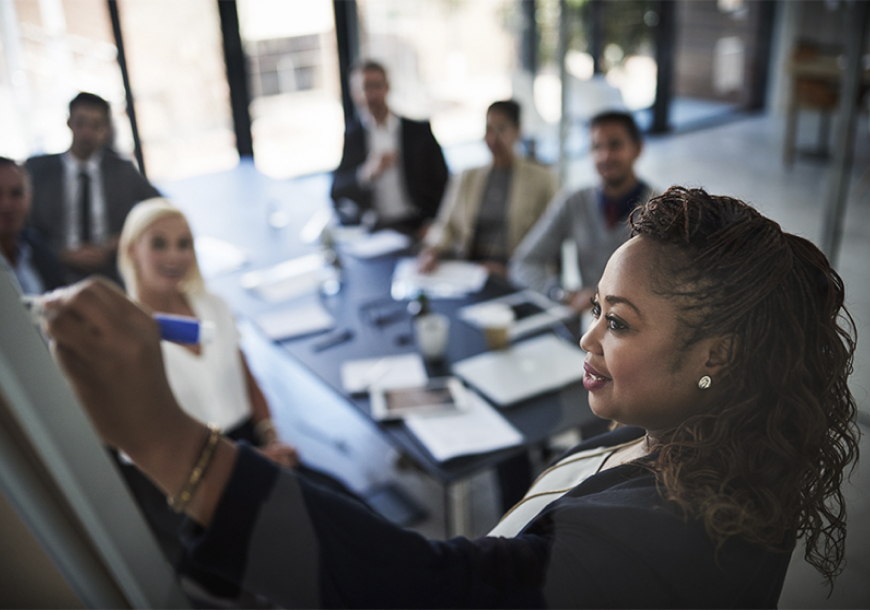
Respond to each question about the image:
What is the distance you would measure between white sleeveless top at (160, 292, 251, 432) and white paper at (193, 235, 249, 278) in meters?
0.10

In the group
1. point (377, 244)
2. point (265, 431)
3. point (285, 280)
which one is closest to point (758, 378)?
point (265, 431)

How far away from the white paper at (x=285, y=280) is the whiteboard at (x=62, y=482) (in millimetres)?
2115

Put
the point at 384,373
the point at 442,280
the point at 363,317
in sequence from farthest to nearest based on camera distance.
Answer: the point at 442,280
the point at 363,317
the point at 384,373

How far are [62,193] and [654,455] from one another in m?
0.74

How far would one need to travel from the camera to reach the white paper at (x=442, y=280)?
2553mm

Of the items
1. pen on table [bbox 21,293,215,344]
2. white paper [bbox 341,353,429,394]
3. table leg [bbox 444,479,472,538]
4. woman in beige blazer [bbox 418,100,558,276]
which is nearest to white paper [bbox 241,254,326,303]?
woman in beige blazer [bbox 418,100,558,276]

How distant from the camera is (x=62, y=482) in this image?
454 mm

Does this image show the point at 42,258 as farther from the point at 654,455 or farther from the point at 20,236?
the point at 654,455

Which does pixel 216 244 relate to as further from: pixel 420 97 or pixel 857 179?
pixel 420 97

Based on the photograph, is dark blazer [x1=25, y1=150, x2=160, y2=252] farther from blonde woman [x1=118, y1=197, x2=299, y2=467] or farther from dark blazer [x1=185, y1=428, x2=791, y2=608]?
dark blazer [x1=185, y1=428, x2=791, y2=608]

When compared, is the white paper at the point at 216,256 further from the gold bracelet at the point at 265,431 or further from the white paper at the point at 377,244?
the white paper at the point at 377,244

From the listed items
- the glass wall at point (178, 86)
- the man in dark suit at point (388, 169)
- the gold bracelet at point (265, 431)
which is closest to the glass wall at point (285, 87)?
the glass wall at point (178, 86)

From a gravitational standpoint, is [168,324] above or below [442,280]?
above

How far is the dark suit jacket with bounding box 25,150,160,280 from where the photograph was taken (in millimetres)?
844
